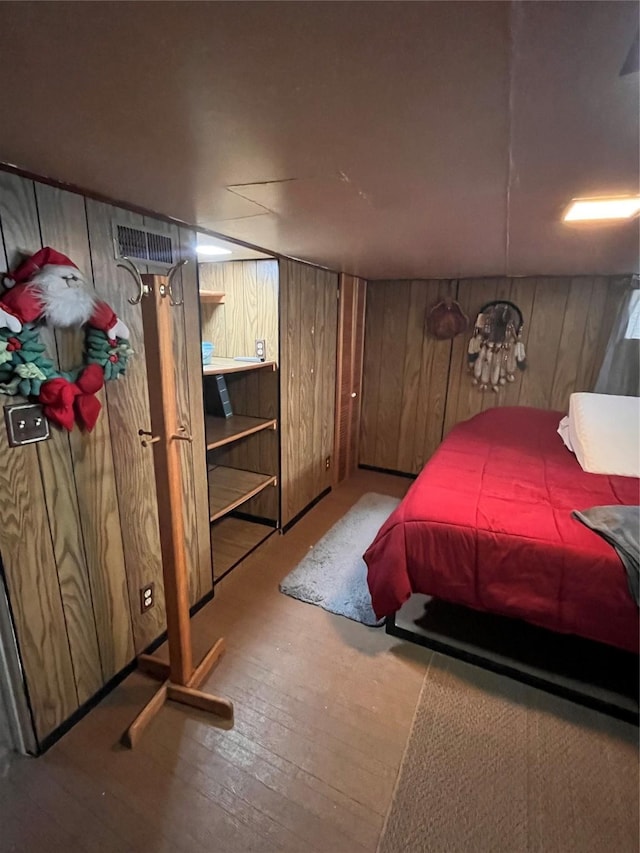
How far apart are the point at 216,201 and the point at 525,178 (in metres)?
1.01

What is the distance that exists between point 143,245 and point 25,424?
2.77ft

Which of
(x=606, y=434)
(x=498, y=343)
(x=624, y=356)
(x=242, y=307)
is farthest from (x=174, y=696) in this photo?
(x=624, y=356)

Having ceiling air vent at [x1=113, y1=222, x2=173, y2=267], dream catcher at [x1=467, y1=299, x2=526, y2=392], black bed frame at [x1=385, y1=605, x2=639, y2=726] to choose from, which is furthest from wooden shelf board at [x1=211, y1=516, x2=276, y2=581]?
dream catcher at [x1=467, y1=299, x2=526, y2=392]

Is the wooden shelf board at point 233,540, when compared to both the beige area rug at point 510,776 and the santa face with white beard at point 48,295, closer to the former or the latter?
the beige area rug at point 510,776

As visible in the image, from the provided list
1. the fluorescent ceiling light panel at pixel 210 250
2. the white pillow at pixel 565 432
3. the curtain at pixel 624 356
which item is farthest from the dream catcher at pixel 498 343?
the fluorescent ceiling light panel at pixel 210 250

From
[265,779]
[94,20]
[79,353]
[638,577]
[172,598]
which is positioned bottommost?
[265,779]

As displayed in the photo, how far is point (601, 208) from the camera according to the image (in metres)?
1.42

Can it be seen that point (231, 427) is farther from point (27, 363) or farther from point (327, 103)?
point (327, 103)

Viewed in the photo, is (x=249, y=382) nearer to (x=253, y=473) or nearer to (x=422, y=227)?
(x=253, y=473)

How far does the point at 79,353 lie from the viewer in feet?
4.74

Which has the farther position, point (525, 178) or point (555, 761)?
point (555, 761)

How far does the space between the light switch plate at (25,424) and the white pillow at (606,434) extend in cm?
263

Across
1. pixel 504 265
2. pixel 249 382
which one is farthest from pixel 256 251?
pixel 504 265

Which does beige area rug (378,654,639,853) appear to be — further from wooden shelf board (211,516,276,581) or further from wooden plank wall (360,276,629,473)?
wooden plank wall (360,276,629,473)
